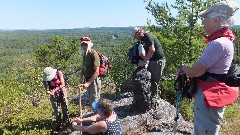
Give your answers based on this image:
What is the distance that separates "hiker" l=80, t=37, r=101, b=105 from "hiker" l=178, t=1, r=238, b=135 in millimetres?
3605

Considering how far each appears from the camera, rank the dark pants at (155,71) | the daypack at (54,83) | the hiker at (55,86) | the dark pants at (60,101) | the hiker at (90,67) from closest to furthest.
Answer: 1. the hiker at (90,67)
2. the dark pants at (155,71)
3. the hiker at (55,86)
4. the daypack at (54,83)
5. the dark pants at (60,101)

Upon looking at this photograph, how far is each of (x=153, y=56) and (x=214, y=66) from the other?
14.4ft

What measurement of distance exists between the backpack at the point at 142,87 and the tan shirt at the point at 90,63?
1.34 metres

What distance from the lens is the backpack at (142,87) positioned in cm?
786

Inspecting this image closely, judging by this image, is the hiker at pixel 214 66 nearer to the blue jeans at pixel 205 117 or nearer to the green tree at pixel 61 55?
the blue jeans at pixel 205 117

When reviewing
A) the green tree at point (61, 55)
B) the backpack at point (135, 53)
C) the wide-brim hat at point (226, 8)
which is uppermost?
the wide-brim hat at point (226, 8)

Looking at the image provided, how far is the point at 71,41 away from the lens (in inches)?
1404

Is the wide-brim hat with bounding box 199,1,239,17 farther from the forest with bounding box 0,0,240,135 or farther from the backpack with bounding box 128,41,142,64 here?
the backpack with bounding box 128,41,142,64

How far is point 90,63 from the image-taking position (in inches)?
277

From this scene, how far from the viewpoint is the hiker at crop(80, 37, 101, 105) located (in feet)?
22.6

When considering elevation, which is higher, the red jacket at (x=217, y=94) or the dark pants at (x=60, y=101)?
the red jacket at (x=217, y=94)

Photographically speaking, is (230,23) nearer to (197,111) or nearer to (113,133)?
(197,111)

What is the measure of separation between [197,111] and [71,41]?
32913 mm

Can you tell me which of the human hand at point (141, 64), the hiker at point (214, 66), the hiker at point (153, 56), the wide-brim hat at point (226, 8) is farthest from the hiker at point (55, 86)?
the wide-brim hat at point (226, 8)
